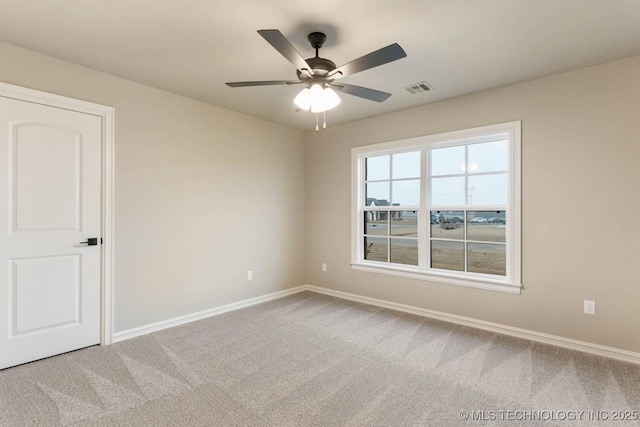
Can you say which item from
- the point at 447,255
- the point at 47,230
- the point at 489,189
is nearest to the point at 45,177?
the point at 47,230

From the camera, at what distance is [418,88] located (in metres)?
3.34

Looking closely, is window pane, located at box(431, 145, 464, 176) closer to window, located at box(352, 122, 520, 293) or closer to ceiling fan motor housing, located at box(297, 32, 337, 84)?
window, located at box(352, 122, 520, 293)

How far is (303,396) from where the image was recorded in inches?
86.7

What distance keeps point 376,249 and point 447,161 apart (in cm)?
152

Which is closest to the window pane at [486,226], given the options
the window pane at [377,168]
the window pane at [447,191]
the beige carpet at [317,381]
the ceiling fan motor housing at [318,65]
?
the window pane at [447,191]

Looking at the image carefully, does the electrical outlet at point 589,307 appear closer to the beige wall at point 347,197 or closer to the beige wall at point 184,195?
the beige wall at point 347,197

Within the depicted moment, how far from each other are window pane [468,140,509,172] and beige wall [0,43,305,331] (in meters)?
2.57

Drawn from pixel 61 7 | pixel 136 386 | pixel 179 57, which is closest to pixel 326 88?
pixel 179 57

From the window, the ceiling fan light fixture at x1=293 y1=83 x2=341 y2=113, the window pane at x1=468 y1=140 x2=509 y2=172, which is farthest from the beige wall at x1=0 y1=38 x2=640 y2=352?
the ceiling fan light fixture at x1=293 y1=83 x2=341 y2=113

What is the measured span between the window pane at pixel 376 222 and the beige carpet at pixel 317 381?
1.45 meters

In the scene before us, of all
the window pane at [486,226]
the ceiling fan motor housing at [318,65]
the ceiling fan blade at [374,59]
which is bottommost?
the window pane at [486,226]

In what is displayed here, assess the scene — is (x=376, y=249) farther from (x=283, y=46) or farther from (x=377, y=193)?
(x=283, y=46)

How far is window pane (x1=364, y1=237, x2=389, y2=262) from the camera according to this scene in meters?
4.38

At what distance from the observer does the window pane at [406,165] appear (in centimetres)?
408
